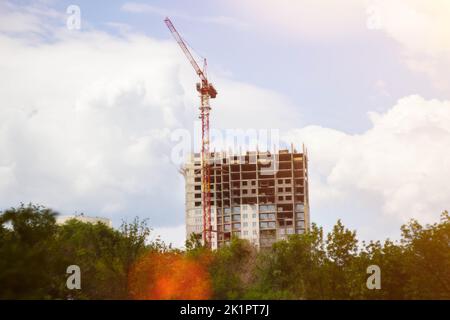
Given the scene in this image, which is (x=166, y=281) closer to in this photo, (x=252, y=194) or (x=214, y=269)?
(x=214, y=269)

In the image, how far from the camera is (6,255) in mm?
48344

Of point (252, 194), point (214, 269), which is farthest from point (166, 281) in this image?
point (252, 194)

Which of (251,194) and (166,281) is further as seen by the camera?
(251,194)

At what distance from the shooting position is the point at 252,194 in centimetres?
18212

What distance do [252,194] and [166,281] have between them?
117627mm

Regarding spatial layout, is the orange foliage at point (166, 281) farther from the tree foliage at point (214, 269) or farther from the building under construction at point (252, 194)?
the building under construction at point (252, 194)

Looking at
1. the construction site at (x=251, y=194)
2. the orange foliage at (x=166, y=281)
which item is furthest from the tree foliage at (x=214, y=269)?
the construction site at (x=251, y=194)

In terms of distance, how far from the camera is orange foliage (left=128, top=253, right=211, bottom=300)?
60.0 metres

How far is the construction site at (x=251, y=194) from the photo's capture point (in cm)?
17888

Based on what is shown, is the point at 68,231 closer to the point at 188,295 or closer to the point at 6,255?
the point at 188,295

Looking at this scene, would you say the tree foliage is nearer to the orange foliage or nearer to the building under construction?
the orange foliage

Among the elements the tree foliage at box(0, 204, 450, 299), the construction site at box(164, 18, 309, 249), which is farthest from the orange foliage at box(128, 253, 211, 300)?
the construction site at box(164, 18, 309, 249)
